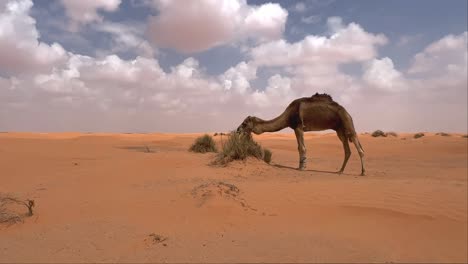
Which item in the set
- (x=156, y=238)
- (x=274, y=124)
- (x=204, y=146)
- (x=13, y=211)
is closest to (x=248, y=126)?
(x=274, y=124)

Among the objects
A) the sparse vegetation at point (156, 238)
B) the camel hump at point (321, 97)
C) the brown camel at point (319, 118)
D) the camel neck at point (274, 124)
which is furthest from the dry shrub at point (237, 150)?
the sparse vegetation at point (156, 238)

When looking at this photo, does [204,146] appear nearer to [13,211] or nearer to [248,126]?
[248,126]

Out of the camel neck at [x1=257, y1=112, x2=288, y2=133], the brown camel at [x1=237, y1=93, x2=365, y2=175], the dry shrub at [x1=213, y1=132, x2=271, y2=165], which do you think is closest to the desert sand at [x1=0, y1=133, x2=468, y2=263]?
the dry shrub at [x1=213, y1=132, x2=271, y2=165]

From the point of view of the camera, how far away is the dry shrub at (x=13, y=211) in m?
5.74

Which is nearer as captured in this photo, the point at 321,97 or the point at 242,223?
the point at 242,223

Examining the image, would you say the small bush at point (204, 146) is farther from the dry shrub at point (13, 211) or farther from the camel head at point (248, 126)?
the dry shrub at point (13, 211)

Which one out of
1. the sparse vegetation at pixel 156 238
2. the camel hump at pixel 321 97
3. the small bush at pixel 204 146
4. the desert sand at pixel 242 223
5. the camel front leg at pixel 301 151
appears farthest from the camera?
the small bush at pixel 204 146

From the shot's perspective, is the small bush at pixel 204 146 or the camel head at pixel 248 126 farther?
the small bush at pixel 204 146

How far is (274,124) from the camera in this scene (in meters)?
11.3

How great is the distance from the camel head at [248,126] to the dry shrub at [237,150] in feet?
2.35

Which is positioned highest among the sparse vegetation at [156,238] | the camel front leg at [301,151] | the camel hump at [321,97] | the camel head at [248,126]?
the camel hump at [321,97]

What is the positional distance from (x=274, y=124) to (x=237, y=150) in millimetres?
1832

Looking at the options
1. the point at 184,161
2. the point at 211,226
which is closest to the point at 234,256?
the point at 211,226

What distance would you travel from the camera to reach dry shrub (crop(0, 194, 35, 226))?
5.74m
